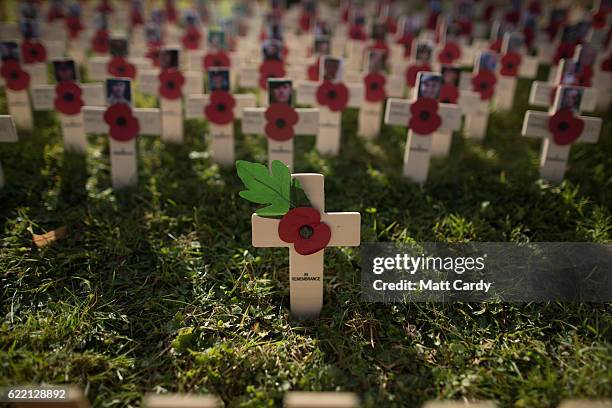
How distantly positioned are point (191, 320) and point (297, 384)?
652 mm

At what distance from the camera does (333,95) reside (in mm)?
3770

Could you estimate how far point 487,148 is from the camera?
13.7 ft

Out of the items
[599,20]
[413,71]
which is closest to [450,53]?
[413,71]

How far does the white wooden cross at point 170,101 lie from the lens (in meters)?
3.96

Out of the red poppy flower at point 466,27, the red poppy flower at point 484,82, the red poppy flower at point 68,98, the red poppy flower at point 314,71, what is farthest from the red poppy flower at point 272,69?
the red poppy flower at point 466,27

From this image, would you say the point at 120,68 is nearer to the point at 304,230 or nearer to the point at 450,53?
the point at 304,230

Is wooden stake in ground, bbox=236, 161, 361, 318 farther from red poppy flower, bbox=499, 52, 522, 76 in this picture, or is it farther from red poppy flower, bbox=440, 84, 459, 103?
red poppy flower, bbox=499, 52, 522, 76

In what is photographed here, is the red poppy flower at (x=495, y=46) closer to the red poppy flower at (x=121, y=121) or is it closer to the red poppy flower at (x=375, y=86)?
the red poppy flower at (x=375, y=86)

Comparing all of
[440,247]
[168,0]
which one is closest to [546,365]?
[440,247]

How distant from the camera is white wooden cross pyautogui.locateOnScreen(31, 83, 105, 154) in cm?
356

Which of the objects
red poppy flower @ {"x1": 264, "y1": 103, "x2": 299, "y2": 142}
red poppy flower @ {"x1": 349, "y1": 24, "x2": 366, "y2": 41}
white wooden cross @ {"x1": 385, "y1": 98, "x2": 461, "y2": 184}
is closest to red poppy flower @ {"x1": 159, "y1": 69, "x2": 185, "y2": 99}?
red poppy flower @ {"x1": 264, "y1": 103, "x2": 299, "y2": 142}

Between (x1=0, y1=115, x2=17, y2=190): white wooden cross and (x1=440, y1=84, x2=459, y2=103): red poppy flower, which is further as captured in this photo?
(x1=440, y1=84, x2=459, y2=103): red poppy flower

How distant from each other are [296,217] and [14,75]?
3.06 meters

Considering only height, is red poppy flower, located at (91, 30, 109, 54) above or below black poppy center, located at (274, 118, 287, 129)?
above
